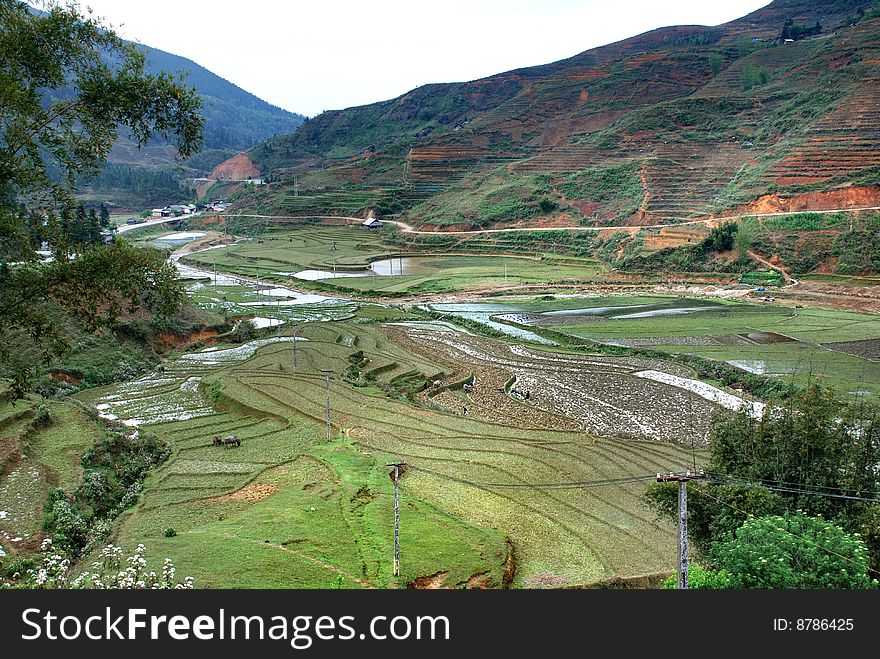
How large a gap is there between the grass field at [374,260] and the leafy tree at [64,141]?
56.6m

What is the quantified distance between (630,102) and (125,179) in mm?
108951

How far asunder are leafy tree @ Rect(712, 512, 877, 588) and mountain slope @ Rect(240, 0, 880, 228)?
6563 cm

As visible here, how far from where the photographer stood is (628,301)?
57.6 m

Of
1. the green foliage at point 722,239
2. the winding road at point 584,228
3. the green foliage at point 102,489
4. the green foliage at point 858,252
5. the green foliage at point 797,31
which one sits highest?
the green foliage at point 797,31

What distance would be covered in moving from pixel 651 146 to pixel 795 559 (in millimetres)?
90113

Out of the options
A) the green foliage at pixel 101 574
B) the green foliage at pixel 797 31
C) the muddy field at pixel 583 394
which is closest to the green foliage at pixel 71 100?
the green foliage at pixel 101 574

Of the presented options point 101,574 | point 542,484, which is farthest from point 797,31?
point 101,574

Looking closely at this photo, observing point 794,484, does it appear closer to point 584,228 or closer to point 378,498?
point 378,498

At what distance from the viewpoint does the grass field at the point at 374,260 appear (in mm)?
67438

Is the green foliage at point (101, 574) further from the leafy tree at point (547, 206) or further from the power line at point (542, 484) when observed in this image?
the leafy tree at point (547, 206)

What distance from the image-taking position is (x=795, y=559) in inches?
457

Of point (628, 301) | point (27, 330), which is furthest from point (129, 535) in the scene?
point (628, 301)

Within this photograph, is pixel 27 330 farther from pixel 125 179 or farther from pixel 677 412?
pixel 125 179

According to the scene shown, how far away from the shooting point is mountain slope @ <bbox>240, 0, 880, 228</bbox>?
244 ft
